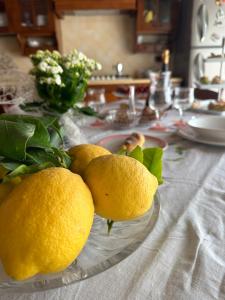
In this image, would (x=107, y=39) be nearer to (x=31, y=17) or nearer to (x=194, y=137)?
(x=31, y=17)

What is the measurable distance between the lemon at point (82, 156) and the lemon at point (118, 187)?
0.03m

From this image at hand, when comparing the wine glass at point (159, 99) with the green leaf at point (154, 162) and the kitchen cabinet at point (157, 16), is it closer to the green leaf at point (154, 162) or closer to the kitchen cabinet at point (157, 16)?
the green leaf at point (154, 162)

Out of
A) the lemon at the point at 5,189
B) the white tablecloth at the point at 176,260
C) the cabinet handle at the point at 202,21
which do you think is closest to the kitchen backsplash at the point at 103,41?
the cabinet handle at the point at 202,21

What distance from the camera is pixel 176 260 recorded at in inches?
12.3

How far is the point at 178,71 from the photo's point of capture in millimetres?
2652

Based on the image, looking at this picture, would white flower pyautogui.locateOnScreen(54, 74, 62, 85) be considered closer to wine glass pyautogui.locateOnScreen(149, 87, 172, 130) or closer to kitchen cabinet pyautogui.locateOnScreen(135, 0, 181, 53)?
wine glass pyautogui.locateOnScreen(149, 87, 172, 130)

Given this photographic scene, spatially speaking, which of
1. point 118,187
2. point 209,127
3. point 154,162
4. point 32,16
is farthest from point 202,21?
point 118,187

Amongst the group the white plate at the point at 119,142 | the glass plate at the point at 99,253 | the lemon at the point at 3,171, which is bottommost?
the white plate at the point at 119,142

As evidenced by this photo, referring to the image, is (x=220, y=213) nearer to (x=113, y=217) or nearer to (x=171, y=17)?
(x=113, y=217)

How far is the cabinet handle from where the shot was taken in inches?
87.9

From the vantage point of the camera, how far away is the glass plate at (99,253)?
0.24m

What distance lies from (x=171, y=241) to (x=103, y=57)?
8.85 ft

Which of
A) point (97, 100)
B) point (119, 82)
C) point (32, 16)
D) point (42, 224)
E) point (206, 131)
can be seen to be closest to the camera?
point (42, 224)

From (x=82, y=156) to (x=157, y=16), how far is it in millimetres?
2546
